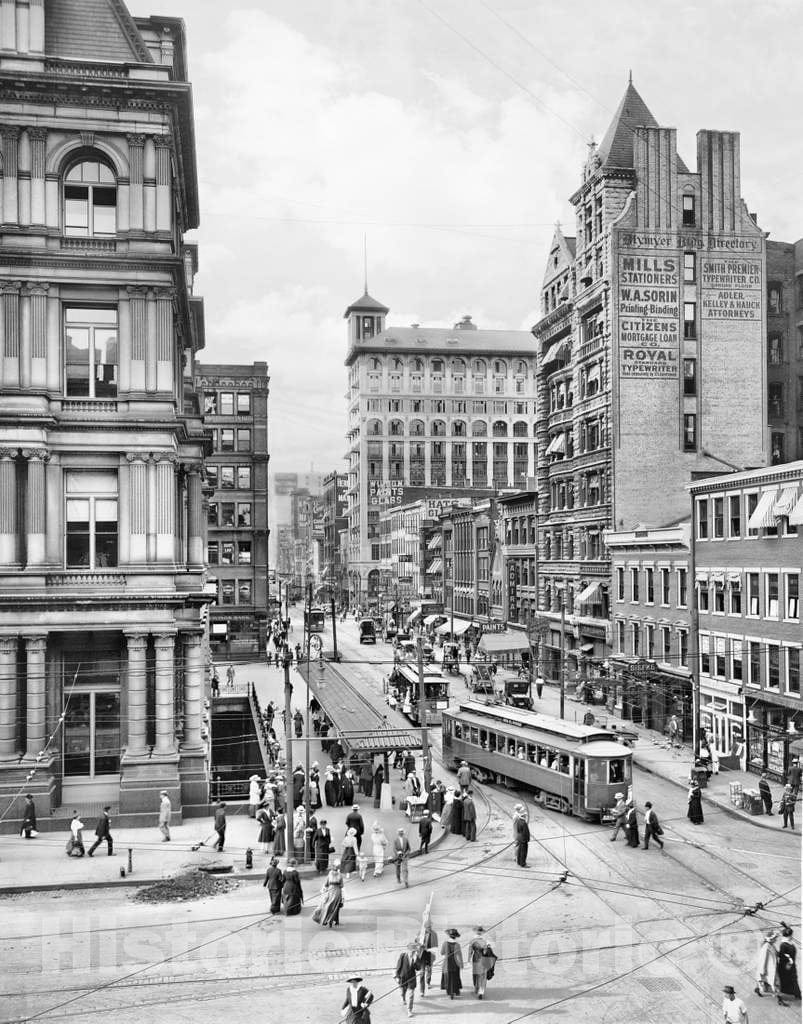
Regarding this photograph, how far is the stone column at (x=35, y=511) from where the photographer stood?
33.2 m

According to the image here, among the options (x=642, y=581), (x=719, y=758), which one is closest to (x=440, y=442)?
(x=642, y=581)

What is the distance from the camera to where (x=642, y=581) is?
55.4m

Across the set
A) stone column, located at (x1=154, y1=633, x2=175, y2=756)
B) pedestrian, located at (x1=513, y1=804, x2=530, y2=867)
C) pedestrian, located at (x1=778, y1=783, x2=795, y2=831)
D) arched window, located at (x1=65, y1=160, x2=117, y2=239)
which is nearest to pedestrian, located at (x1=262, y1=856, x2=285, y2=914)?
pedestrian, located at (x1=513, y1=804, x2=530, y2=867)

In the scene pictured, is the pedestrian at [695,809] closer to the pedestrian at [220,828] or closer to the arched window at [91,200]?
the pedestrian at [220,828]

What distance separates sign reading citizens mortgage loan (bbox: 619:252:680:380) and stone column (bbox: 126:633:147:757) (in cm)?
3799

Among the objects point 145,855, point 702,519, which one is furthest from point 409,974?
point 702,519

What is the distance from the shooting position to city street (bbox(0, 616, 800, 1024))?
18.6 m

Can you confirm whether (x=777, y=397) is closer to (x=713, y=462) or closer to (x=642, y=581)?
(x=713, y=462)

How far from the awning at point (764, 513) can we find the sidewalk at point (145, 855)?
18.1 metres

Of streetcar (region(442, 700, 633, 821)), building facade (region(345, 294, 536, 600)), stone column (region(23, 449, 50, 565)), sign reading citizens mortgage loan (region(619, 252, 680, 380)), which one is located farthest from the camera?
building facade (region(345, 294, 536, 600))

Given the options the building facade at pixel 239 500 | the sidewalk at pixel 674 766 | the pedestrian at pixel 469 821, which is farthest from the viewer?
the building facade at pixel 239 500

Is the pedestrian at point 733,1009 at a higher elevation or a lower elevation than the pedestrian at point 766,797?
higher

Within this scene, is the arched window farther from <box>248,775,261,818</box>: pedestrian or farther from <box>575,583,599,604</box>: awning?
<box>575,583,599,604</box>: awning

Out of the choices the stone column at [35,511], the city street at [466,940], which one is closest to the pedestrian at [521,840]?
the city street at [466,940]
